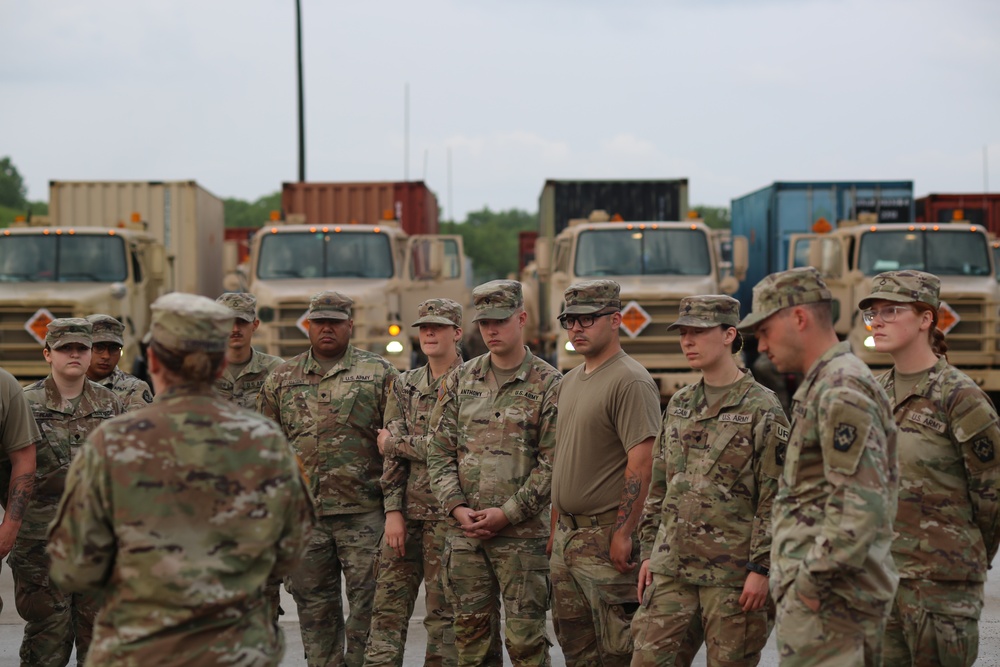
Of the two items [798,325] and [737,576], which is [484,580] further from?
[798,325]

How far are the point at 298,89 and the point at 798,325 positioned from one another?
948 inches

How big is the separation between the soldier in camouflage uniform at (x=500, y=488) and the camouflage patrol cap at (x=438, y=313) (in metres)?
0.57

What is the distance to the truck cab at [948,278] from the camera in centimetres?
1340

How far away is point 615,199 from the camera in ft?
51.5

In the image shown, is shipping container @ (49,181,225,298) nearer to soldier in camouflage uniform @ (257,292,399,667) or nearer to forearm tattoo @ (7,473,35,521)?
soldier in camouflage uniform @ (257,292,399,667)

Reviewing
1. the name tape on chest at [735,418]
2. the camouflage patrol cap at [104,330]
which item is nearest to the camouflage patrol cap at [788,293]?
the name tape on chest at [735,418]

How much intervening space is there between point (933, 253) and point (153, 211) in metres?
9.70

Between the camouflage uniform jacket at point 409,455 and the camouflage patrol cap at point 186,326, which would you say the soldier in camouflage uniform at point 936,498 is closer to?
the camouflage uniform jacket at point 409,455

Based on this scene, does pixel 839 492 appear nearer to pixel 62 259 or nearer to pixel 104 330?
pixel 104 330

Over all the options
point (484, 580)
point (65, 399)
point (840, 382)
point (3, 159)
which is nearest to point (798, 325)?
point (840, 382)

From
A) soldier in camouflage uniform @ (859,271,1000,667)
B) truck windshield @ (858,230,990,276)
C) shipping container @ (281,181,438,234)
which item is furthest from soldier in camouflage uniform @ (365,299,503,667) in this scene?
shipping container @ (281,181,438,234)

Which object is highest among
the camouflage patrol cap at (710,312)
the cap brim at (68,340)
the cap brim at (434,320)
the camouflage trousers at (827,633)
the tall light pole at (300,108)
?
the tall light pole at (300,108)

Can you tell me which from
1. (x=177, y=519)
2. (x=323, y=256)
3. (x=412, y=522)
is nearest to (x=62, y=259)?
(x=323, y=256)

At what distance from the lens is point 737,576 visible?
4.36 metres
